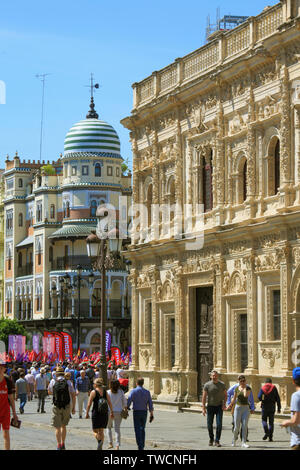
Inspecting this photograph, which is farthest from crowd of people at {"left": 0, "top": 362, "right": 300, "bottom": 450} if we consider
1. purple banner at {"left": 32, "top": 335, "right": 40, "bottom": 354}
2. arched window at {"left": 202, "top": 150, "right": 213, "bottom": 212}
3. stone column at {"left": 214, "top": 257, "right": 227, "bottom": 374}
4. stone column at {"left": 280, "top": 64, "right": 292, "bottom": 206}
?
purple banner at {"left": 32, "top": 335, "right": 40, "bottom": 354}

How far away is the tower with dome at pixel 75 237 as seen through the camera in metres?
79.2

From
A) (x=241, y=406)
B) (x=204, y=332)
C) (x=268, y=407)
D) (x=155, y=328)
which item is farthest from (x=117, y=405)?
(x=155, y=328)

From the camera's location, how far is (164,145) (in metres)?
40.5

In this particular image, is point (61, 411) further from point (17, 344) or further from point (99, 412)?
point (17, 344)

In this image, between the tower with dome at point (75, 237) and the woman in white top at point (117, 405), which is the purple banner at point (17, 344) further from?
the woman in white top at point (117, 405)

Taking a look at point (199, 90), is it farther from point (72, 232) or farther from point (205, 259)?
point (72, 232)

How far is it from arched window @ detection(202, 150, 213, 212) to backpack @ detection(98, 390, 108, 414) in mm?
16212

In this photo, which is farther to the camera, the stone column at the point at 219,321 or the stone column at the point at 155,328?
the stone column at the point at 155,328

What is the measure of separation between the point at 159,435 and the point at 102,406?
5.22m

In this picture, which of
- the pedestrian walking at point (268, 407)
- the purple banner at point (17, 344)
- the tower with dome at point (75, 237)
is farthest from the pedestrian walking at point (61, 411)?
the tower with dome at point (75, 237)

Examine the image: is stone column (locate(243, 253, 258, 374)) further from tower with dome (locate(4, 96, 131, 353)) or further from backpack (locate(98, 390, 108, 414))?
tower with dome (locate(4, 96, 131, 353))

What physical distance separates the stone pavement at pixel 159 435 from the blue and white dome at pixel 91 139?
155 feet

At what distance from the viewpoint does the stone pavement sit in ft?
76.6

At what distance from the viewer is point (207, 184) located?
3738 cm
